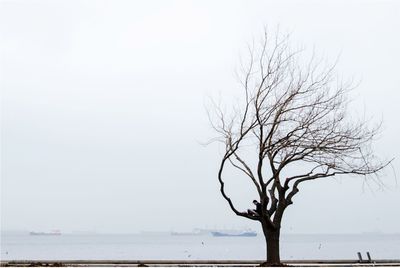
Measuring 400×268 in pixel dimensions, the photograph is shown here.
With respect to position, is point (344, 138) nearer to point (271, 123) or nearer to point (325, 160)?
point (325, 160)

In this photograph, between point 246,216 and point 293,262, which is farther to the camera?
point 293,262

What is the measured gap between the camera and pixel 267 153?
2098 cm

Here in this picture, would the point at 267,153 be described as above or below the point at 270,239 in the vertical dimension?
above

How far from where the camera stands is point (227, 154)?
2075 centimetres

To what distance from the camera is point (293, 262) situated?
76.0 feet

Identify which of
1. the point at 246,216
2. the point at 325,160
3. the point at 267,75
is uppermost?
the point at 267,75

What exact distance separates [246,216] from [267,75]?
4362 millimetres

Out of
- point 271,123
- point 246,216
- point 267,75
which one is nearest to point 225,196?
point 246,216

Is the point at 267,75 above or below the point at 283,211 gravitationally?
above

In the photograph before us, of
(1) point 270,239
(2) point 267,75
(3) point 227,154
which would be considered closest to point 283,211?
(1) point 270,239

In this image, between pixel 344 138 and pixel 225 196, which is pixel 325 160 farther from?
pixel 225 196

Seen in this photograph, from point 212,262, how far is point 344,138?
581 cm

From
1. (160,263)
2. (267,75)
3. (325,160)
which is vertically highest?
(267,75)

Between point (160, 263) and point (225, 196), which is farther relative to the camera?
point (160, 263)
